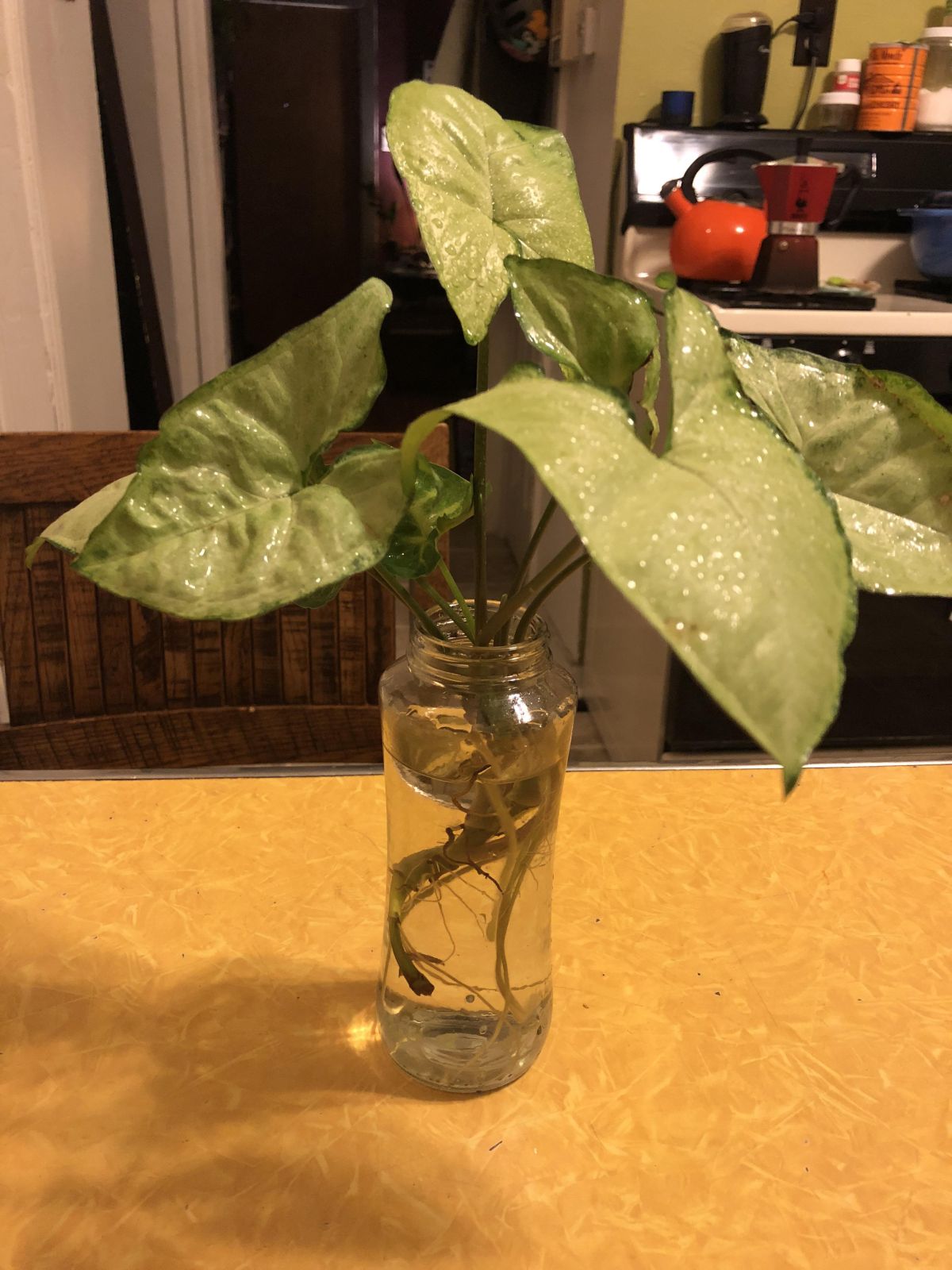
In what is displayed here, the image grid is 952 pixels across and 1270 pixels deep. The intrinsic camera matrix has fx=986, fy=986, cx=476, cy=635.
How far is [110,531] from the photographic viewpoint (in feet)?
1.02

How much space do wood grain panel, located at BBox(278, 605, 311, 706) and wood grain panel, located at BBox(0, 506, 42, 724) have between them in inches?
9.9

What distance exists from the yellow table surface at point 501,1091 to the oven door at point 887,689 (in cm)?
→ 106

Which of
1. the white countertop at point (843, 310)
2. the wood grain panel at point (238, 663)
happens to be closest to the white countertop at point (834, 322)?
the white countertop at point (843, 310)

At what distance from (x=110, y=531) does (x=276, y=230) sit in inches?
128

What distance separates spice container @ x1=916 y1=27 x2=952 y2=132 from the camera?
1.95m

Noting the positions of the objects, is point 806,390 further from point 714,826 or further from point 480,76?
point 480,76

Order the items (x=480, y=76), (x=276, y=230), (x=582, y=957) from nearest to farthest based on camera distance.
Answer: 1. (x=582, y=957)
2. (x=480, y=76)
3. (x=276, y=230)

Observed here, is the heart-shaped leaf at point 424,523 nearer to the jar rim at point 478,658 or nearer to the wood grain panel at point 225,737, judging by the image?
the jar rim at point 478,658

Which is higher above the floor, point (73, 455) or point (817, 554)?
point (817, 554)

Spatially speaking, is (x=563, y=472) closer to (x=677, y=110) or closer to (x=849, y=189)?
(x=677, y=110)

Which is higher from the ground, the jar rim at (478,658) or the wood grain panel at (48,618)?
the jar rim at (478,658)

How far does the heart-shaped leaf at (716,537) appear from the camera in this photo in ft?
0.75

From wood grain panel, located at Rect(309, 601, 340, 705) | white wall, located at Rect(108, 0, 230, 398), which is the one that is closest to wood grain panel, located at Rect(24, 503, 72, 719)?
wood grain panel, located at Rect(309, 601, 340, 705)

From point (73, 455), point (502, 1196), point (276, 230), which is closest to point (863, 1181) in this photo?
point (502, 1196)
